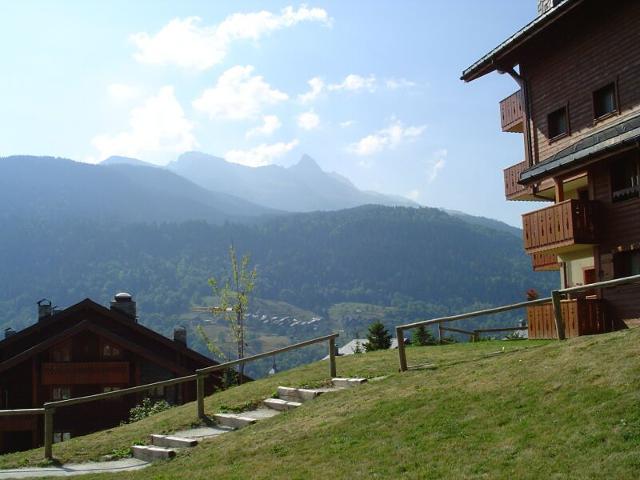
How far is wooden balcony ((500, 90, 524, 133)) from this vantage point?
1257 inches

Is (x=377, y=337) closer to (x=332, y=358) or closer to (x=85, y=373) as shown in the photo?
(x=85, y=373)

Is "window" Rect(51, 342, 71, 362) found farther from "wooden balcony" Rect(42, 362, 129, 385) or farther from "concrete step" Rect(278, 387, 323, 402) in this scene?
"concrete step" Rect(278, 387, 323, 402)

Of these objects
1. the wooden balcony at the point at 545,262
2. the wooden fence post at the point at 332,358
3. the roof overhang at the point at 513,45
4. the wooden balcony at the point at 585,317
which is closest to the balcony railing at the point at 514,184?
the wooden balcony at the point at 545,262

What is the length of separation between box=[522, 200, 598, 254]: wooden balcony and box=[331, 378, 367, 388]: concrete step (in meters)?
9.43

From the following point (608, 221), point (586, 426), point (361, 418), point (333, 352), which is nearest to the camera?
point (586, 426)

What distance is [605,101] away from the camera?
25781 mm

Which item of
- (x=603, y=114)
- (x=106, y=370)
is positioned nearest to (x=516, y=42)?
(x=603, y=114)

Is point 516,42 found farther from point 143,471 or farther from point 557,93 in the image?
point 143,471

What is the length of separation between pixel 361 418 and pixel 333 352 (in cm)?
638

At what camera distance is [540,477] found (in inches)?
371

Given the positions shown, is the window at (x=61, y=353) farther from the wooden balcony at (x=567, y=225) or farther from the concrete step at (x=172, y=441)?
the wooden balcony at (x=567, y=225)

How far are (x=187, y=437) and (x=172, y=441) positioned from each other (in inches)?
16.5

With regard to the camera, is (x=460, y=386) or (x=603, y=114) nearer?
(x=460, y=386)

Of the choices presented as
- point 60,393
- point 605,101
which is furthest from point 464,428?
point 60,393
